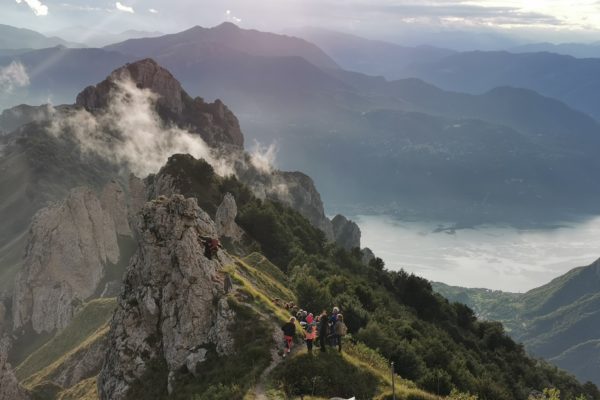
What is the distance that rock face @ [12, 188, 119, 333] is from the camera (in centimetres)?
11069

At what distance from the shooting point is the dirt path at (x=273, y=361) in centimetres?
2884

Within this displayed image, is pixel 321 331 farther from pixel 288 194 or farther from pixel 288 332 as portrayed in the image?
pixel 288 194

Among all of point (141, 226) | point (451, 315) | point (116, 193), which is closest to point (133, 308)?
point (141, 226)

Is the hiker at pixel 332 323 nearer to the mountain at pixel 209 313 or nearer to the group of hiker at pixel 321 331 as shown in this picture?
the group of hiker at pixel 321 331

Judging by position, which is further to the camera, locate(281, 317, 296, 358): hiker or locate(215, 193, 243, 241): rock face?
locate(215, 193, 243, 241): rock face

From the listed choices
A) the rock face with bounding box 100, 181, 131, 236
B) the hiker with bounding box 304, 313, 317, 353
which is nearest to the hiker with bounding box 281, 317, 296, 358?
the hiker with bounding box 304, 313, 317, 353

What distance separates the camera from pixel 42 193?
17375 cm

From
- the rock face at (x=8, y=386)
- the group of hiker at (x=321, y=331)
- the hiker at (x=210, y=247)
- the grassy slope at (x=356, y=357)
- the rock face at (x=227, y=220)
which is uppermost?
the hiker at (x=210, y=247)

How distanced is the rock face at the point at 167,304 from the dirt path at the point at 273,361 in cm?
302

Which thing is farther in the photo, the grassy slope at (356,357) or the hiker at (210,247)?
the hiker at (210,247)

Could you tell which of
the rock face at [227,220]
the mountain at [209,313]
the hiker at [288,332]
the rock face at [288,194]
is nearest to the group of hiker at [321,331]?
the hiker at [288,332]

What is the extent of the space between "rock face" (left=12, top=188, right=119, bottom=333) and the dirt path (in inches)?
3428

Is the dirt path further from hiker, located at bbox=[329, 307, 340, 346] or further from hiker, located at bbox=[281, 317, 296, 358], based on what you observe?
hiker, located at bbox=[329, 307, 340, 346]

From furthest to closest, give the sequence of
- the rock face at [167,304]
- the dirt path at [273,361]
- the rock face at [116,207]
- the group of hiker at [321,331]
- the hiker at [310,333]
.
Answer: the rock face at [116,207]
the rock face at [167,304]
the group of hiker at [321,331]
the hiker at [310,333]
the dirt path at [273,361]
